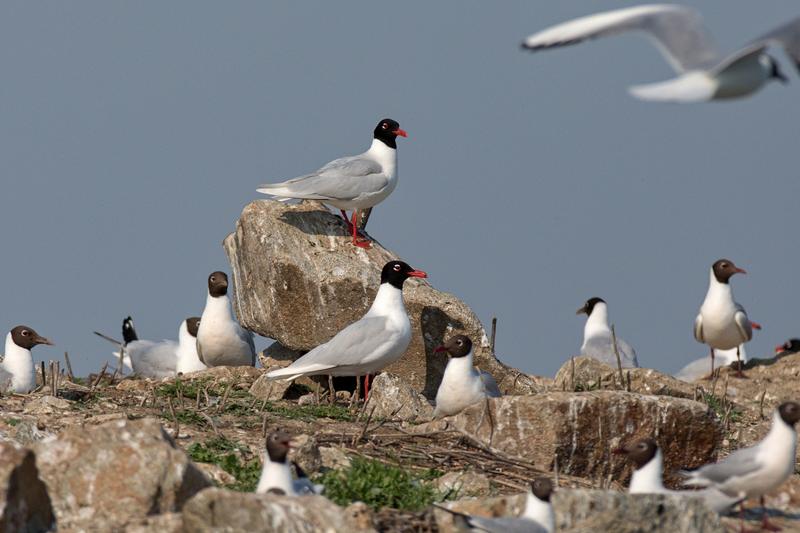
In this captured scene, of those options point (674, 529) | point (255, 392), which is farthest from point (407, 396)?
point (674, 529)

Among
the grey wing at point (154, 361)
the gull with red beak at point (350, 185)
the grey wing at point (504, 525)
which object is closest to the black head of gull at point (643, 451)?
the grey wing at point (504, 525)

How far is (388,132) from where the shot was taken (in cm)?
1698

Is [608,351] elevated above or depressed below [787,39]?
below

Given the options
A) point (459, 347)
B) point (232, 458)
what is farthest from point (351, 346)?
point (232, 458)

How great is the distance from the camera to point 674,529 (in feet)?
25.1

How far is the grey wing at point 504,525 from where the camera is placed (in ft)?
25.1

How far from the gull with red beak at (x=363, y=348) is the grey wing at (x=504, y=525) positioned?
5928 millimetres

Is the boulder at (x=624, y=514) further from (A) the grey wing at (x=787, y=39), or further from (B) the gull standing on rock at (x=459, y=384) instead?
(B) the gull standing on rock at (x=459, y=384)

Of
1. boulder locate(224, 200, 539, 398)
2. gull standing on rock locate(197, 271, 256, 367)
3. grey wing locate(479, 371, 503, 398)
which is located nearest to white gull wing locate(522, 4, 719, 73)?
grey wing locate(479, 371, 503, 398)

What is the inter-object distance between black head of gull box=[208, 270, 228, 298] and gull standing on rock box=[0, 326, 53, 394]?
199cm

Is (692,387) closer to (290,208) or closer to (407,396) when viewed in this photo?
(407,396)

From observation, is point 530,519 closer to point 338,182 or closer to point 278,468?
point 278,468

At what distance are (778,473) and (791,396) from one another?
857 cm

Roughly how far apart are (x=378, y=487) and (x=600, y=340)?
374 inches
